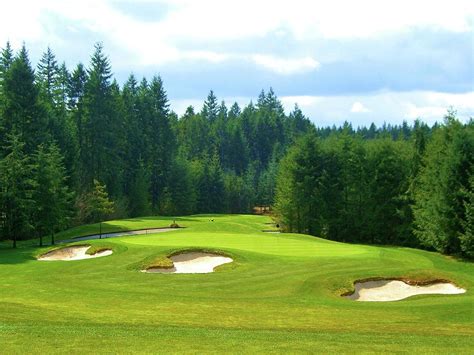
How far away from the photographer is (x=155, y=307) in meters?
23.8

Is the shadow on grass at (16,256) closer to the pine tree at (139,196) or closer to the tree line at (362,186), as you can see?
the tree line at (362,186)

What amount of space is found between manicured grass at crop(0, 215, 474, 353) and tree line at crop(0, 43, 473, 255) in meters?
9.16

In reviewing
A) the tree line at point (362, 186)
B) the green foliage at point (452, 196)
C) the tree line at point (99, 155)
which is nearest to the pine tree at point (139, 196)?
the tree line at point (99, 155)

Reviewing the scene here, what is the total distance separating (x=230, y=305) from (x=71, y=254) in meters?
22.4

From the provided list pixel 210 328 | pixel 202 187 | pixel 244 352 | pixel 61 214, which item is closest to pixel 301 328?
pixel 210 328

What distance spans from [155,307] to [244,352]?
10300 mm

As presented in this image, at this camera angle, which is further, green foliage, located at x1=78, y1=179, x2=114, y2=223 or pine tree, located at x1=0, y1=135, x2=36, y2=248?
→ green foliage, located at x1=78, y1=179, x2=114, y2=223

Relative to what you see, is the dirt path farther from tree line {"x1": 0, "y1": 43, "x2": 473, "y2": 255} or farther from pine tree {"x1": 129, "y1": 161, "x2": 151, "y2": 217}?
pine tree {"x1": 129, "y1": 161, "x2": 151, "y2": 217}

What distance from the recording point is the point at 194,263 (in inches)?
1411

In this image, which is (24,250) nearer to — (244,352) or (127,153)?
(244,352)

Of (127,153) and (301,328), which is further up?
(127,153)

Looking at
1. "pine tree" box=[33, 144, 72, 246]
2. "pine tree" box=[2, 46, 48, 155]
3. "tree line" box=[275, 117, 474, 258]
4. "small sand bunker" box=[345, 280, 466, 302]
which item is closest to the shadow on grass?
"pine tree" box=[33, 144, 72, 246]

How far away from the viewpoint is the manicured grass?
51.6 feet

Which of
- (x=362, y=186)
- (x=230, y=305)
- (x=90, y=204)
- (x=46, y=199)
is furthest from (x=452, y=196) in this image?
(x=90, y=204)
